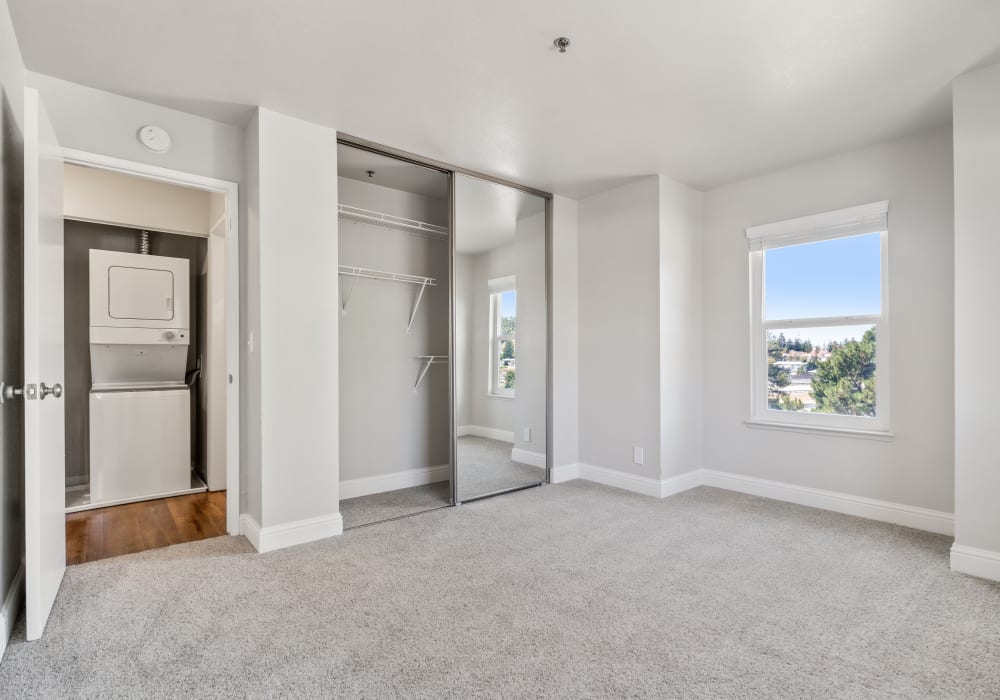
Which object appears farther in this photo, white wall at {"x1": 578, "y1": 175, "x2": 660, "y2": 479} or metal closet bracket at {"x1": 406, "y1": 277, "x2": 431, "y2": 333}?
metal closet bracket at {"x1": 406, "y1": 277, "x2": 431, "y2": 333}

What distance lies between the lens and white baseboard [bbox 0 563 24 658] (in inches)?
73.1

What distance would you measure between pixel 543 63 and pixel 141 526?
3.66 meters

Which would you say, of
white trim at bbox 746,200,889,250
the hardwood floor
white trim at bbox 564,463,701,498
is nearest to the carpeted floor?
the hardwood floor

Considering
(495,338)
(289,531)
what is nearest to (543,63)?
(495,338)

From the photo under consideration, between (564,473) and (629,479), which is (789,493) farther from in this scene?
(564,473)

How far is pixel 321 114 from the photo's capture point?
9.88 ft

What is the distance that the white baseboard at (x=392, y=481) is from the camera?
12.9ft

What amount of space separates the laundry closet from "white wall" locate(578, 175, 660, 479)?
3009 millimetres

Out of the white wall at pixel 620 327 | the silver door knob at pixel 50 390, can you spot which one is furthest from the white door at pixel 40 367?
the white wall at pixel 620 327

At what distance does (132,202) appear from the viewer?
402 centimetres

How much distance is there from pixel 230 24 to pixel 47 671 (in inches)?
99.6

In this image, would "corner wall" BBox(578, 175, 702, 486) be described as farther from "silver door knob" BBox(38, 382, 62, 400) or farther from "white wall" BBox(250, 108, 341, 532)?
"silver door knob" BBox(38, 382, 62, 400)

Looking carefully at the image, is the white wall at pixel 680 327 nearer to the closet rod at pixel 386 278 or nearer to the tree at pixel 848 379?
the tree at pixel 848 379

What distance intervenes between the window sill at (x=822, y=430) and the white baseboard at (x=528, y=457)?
1.66 meters
